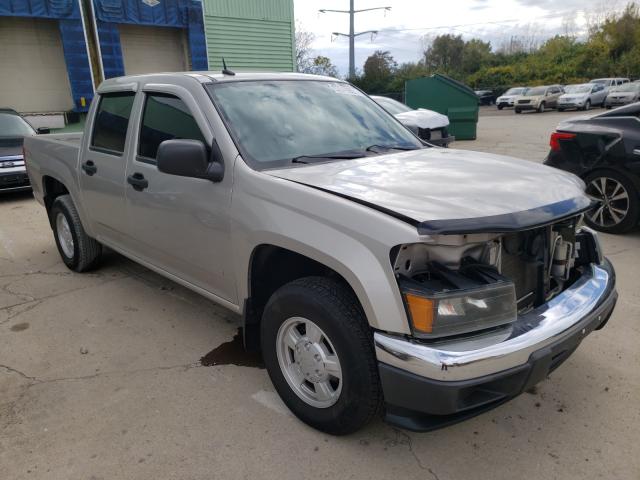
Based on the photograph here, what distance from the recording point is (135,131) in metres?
3.72

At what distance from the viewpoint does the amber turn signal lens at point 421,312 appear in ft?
6.70

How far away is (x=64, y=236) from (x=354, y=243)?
416cm

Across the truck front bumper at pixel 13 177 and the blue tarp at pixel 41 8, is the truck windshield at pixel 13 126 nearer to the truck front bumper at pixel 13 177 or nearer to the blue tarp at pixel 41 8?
the truck front bumper at pixel 13 177

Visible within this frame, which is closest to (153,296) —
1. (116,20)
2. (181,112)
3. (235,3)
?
(181,112)

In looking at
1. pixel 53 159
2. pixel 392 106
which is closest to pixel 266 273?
pixel 53 159

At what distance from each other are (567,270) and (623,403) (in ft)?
2.80

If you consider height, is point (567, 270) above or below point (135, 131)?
below

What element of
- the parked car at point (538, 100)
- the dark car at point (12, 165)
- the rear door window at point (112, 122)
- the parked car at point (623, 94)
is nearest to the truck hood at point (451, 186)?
the rear door window at point (112, 122)

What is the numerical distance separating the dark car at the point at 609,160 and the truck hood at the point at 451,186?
3.24m

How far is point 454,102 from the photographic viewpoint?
16453 millimetres

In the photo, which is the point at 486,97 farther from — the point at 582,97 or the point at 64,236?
the point at 64,236

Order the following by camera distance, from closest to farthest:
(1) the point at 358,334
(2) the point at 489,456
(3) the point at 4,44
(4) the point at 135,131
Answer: (1) the point at 358,334
(2) the point at 489,456
(4) the point at 135,131
(3) the point at 4,44

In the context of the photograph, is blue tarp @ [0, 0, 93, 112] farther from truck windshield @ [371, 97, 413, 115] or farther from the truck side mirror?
the truck side mirror

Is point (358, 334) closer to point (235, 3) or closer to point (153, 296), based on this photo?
point (153, 296)
